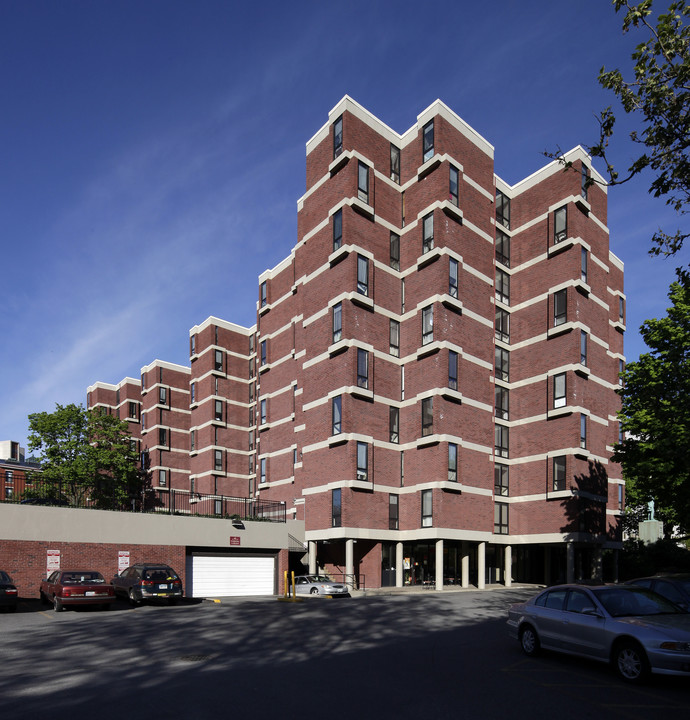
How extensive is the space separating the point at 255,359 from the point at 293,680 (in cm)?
5505

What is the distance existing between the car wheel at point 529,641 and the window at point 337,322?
90.6 ft

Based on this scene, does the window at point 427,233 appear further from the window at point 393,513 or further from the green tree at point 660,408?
the window at point 393,513

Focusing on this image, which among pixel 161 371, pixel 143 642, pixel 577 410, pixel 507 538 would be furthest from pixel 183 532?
pixel 161 371

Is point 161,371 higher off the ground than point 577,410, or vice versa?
point 161,371

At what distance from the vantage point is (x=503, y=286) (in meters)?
46.8

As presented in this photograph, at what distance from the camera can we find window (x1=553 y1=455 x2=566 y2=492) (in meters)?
40.8

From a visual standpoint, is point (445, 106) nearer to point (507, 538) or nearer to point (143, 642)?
point (507, 538)

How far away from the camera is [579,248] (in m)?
43.3

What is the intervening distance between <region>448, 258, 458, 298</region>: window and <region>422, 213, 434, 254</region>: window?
1758 millimetres

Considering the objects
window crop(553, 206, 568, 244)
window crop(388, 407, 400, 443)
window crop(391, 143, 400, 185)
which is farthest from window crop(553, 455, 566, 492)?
window crop(391, 143, 400, 185)

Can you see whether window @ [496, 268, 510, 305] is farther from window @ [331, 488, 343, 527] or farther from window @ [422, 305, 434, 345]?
window @ [331, 488, 343, 527]

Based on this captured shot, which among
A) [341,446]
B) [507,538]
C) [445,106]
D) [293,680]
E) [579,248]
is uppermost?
[445,106]

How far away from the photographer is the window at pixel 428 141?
42.2 m

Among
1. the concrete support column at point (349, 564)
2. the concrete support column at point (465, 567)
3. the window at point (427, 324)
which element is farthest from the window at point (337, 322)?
the concrete support column at point (465, 567)
